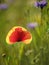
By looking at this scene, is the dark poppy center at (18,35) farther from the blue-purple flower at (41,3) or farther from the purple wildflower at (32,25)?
the blue-purple flower at (41,3)

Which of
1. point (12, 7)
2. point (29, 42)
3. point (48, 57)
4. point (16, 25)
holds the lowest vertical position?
point (48, 57)

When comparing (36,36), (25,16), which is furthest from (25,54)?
(25,16)

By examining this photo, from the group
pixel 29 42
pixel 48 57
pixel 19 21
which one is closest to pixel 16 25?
pixel 19 21

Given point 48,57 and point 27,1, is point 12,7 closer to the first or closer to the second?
point 27,1

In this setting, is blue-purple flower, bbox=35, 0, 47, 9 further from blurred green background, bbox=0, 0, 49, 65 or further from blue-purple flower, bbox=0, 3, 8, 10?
blue-purple flower, bbox=0, 3, 8, 10

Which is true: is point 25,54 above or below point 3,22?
below

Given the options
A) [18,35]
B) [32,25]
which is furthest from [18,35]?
[32,25]

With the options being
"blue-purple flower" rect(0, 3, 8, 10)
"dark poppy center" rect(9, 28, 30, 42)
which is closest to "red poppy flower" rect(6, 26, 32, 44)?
"dark poppy center" rect(9, 28, 30, 42)
